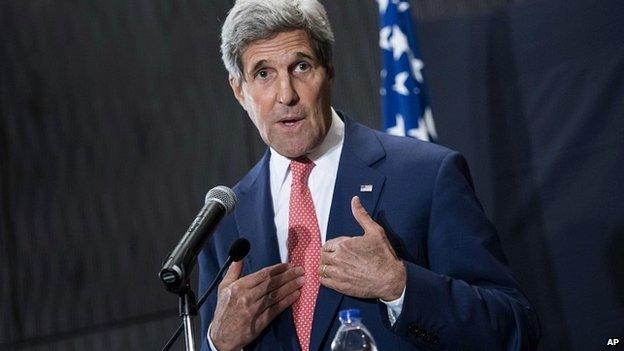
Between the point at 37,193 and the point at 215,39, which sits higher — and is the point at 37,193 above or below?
below

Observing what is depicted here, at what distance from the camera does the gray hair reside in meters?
2.07

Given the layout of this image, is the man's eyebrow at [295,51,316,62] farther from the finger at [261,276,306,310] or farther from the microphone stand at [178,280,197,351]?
the microphone stand at [178,280,197,351]

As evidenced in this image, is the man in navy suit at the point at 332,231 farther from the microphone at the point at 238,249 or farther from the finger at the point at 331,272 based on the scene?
the microphone at the point at 238,249

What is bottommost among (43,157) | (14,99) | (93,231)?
(93,231)

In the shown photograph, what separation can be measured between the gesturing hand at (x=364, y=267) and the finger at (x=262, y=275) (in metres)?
0.16

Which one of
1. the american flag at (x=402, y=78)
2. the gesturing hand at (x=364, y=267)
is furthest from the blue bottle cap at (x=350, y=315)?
the american flag at (x=402, y=78)

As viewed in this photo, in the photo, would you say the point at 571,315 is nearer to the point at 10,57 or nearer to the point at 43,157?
the point at 43,157

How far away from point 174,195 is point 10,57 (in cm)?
84

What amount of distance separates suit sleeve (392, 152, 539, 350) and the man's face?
0.32 metres

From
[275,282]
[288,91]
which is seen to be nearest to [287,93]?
[288,91]

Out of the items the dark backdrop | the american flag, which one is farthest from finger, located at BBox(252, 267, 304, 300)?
the dark backdrop

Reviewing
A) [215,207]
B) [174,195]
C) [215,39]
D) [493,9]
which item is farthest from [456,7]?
[215,207]

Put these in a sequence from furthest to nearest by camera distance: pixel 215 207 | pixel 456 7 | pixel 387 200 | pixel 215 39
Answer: pixel 215 39
pixel 456 7
pixel 387 200
pixel 215 207

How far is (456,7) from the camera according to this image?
343 centimetres
